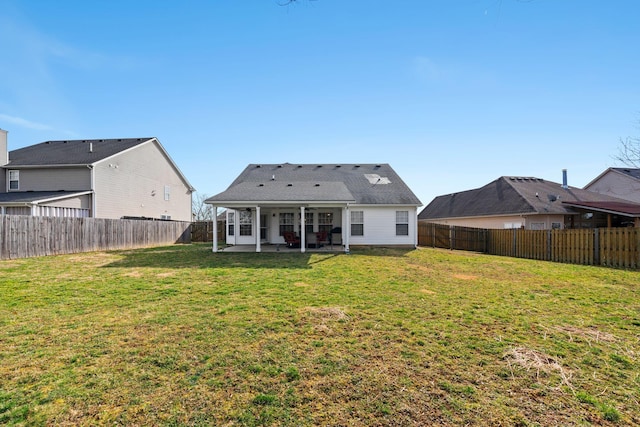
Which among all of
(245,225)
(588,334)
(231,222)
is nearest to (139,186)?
(231,222)

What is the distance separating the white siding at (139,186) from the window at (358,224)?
16.1 meters

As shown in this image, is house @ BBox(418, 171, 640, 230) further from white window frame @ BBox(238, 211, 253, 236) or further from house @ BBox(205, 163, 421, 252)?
white window frame @ BBox(238, 211, 253, 236)

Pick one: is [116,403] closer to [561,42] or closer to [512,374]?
[512,374]

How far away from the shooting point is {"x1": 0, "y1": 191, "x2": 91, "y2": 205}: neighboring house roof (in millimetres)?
16109

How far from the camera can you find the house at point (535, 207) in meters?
19.0

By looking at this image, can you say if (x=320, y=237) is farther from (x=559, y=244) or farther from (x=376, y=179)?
(x=559, y=244)

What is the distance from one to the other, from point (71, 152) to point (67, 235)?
10.9 metres

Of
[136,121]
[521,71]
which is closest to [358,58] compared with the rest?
[521,71]

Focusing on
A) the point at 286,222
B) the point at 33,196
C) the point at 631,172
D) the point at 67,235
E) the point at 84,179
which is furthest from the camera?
the point at 631,172

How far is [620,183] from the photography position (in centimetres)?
2619

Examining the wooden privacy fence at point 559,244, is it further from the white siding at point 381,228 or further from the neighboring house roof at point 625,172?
the neighboring house roof at point 625,172

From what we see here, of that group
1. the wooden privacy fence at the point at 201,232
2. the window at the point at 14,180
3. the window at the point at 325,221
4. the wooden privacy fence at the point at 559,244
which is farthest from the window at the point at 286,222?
the window at the point at 14,180

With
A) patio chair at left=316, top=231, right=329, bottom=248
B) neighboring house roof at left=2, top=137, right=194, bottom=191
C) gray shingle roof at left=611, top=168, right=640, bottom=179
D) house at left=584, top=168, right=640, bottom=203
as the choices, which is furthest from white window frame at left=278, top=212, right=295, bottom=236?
gray shingle roof at left=611, top=168, right=640, bottom=179

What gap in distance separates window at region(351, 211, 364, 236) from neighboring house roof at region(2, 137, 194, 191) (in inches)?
655
